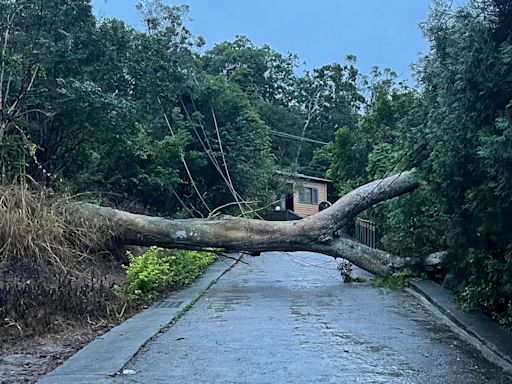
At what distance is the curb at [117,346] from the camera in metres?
5.71

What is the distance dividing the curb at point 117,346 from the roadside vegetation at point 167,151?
0.45 m

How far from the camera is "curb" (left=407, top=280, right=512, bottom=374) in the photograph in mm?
6605

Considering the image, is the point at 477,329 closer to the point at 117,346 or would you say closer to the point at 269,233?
the point at 117,346

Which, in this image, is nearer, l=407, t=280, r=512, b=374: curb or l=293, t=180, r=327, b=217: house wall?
l=407, t=280, r=512, b=374: curb

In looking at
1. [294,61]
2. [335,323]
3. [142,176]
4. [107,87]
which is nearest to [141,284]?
[335,323]

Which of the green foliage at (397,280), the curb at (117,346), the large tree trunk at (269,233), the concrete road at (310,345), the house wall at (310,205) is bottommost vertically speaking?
the concrete road at (310,345)

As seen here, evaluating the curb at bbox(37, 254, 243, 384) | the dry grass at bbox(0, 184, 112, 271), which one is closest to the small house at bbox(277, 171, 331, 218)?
the dry grass at bbox(0, 184, 112, 271)

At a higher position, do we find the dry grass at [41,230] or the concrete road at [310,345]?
the dry grass at [41,230]

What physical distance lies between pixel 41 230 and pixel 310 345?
5681 mm

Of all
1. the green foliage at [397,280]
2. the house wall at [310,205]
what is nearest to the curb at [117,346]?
the green foliage at [397,280]

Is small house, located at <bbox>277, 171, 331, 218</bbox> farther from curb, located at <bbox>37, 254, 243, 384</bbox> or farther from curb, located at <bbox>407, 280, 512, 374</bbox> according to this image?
curb, located at <bbox>37, 254, 243, 384</bbox>

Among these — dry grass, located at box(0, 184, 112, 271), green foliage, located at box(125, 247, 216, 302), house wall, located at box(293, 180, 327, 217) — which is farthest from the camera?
house wall, located at box(293, 180, 327, 217)

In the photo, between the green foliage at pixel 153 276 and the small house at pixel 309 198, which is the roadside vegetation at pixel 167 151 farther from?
the small house at pixel 309 198

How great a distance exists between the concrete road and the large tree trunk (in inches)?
51.4
